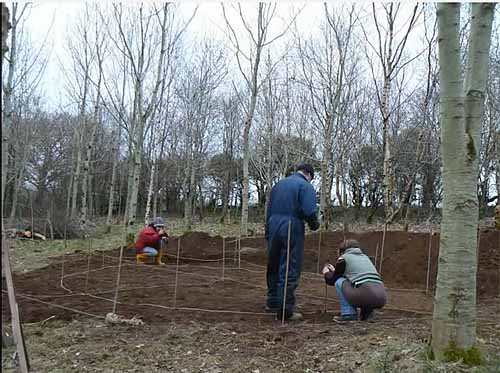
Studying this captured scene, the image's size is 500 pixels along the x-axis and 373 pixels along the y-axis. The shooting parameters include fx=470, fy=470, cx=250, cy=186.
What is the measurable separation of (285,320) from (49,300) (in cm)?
266

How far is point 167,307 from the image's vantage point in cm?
480

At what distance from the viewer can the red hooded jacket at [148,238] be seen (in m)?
8.37

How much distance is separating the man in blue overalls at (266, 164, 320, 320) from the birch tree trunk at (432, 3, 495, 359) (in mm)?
1561

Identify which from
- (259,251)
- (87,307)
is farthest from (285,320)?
(259,251)

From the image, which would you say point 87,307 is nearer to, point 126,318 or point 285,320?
point 126,318

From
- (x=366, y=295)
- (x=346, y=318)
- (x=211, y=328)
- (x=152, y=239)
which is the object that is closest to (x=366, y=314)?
(x=346, y=318)

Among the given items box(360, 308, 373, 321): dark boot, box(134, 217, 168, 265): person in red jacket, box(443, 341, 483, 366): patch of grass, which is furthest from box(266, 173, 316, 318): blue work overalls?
box(134, 217, 168, 265): person in red jacket

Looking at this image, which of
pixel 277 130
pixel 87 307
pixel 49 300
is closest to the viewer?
pixel 87 307

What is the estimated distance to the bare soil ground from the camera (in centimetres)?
317

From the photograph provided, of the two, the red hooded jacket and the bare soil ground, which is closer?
the bare soil ground

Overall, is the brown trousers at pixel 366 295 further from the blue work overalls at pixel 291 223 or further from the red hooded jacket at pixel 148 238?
the red hooded jacket at pixel 148 238

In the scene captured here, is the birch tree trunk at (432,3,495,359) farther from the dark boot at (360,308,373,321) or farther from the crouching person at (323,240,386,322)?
the dark boot at (360,308,373,321)

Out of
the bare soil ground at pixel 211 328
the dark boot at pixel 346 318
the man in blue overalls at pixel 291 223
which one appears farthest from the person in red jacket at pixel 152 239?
the dark boot at pixel 346 318

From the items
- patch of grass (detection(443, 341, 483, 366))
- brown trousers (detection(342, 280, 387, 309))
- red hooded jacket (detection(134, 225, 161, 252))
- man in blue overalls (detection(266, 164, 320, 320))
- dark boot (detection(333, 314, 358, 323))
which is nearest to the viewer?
patch of grass (detection(443, 341, 483, 366))
